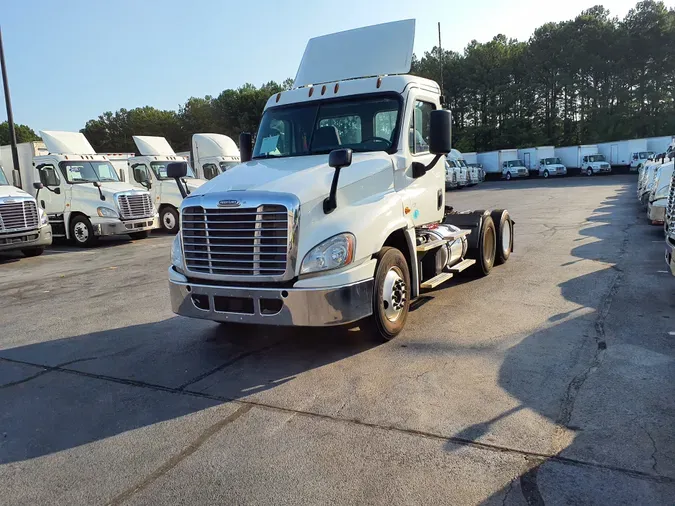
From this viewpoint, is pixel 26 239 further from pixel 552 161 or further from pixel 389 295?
pixel 552 161

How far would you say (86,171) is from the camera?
1631 centimetres

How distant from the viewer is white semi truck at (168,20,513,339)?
4.77m

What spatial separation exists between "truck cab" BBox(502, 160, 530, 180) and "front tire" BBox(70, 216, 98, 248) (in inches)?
1464

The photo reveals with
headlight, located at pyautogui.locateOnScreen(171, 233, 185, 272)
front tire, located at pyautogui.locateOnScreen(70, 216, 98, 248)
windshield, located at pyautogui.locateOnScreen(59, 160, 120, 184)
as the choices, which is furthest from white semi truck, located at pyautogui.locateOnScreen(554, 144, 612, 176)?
headlight, located at pyautogui.locateOnScreen(171, 233, 185, 272)

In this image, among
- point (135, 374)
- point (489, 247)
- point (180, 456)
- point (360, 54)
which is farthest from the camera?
point (489, 247)

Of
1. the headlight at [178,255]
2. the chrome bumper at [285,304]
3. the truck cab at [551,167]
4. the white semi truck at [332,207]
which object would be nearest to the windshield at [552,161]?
the truck cab at [551,167]

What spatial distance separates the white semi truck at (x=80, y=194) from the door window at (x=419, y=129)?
1164cm

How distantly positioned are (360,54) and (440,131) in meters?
2.02

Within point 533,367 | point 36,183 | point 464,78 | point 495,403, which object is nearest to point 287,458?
point 495,403

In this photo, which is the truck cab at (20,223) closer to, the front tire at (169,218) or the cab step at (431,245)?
the front tire at (169,218)

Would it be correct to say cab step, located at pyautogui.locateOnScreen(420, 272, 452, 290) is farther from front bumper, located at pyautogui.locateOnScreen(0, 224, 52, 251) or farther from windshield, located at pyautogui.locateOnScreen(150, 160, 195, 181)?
windshield, located at pyautogui.locateOnScreen(150, 160, 195, 181)

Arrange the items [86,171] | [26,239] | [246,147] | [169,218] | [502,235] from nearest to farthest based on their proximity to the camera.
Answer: [246,147]
[502,235]
[26,239]
[86,171]
[169,218]

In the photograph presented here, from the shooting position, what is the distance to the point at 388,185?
5.71 m

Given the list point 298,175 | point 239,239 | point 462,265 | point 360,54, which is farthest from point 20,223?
point 462,265
